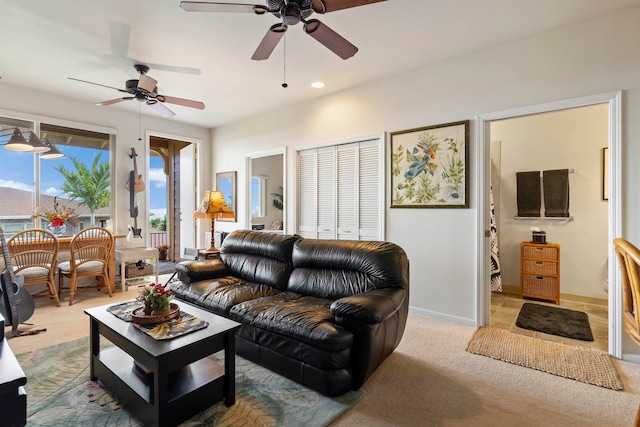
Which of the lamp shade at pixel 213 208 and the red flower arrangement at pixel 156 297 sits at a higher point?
the lamp shade at pixel 213 208

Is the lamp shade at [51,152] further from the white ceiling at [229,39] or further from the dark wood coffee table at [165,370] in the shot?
the dark wood coffee table at [165,370]

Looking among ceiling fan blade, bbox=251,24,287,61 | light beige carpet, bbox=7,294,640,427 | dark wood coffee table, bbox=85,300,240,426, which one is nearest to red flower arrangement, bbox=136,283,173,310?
dark wood coffee table, bbox=85,300,240,426

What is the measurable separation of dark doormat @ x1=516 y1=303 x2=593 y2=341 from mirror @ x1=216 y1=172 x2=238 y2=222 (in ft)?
15.1

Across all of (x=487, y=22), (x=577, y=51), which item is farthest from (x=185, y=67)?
(x=577, y=51)

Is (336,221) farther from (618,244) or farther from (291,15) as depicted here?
(618,244)

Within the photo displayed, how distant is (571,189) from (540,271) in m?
1.19

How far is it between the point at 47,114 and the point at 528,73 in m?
5.99

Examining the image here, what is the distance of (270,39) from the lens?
88.5 inches

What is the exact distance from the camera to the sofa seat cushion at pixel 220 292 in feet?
8.58

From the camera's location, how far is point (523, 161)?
14.5ft

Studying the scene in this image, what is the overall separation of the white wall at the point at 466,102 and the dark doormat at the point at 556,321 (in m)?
0.70

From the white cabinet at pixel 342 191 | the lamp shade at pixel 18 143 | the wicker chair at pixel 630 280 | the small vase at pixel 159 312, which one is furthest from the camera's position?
the white cabinet at pixel 342 191

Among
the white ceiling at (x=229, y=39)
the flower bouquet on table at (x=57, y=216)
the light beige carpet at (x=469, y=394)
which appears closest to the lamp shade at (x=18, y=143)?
the white ceiling at (x=229, y=39)

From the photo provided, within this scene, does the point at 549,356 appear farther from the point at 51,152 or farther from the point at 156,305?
the point at 51,152
